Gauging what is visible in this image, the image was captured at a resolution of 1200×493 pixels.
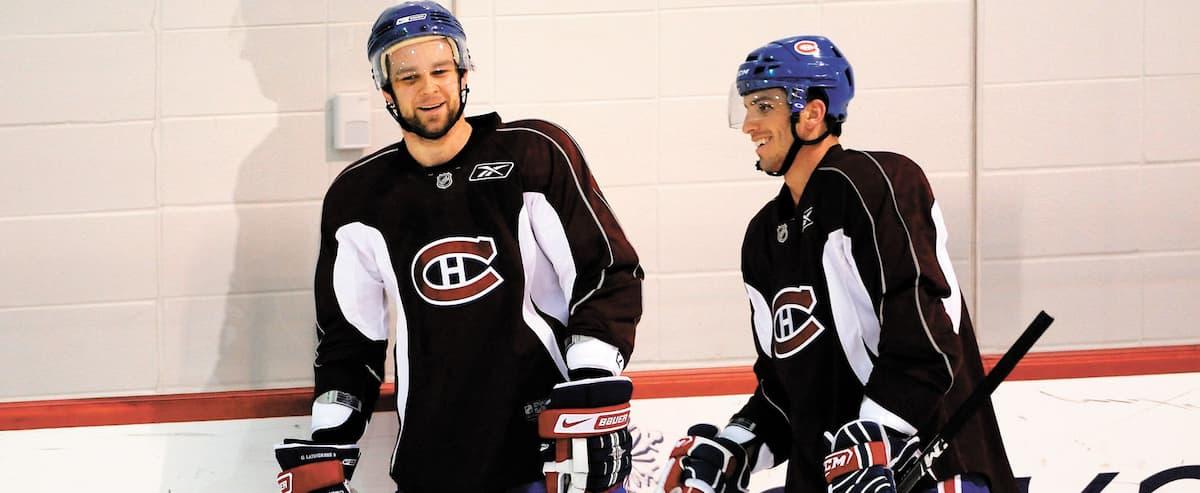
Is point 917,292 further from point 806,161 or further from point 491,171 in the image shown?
point 491,171

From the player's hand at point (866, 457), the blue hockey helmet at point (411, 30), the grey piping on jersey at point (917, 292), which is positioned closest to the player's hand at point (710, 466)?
the player's hand at point (866, 457)

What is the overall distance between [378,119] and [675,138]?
71 cm

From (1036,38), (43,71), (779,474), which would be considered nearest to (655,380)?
(779,474)

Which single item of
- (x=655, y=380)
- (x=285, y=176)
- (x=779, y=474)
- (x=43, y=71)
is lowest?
(x=779, y=474)

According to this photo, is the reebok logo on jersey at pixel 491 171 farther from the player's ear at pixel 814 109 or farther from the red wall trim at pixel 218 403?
the red wall trim at pixel 218 403

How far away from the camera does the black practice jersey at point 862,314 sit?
7.56 ft

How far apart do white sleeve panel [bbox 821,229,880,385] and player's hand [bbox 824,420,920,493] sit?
14 centimetres

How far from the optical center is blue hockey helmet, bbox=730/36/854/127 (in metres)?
2.54

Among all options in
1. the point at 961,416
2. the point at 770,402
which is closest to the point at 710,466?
the point at 770,402

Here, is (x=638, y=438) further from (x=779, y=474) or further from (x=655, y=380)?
(x=779, y=474)

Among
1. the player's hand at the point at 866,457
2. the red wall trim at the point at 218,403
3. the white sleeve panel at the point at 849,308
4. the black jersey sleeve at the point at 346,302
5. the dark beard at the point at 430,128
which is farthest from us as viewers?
the red wall trim at the point at 218,403

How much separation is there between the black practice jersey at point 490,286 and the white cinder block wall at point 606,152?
564mm

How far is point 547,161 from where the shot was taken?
8.71 feet

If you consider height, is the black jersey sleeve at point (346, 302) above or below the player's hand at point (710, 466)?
above
